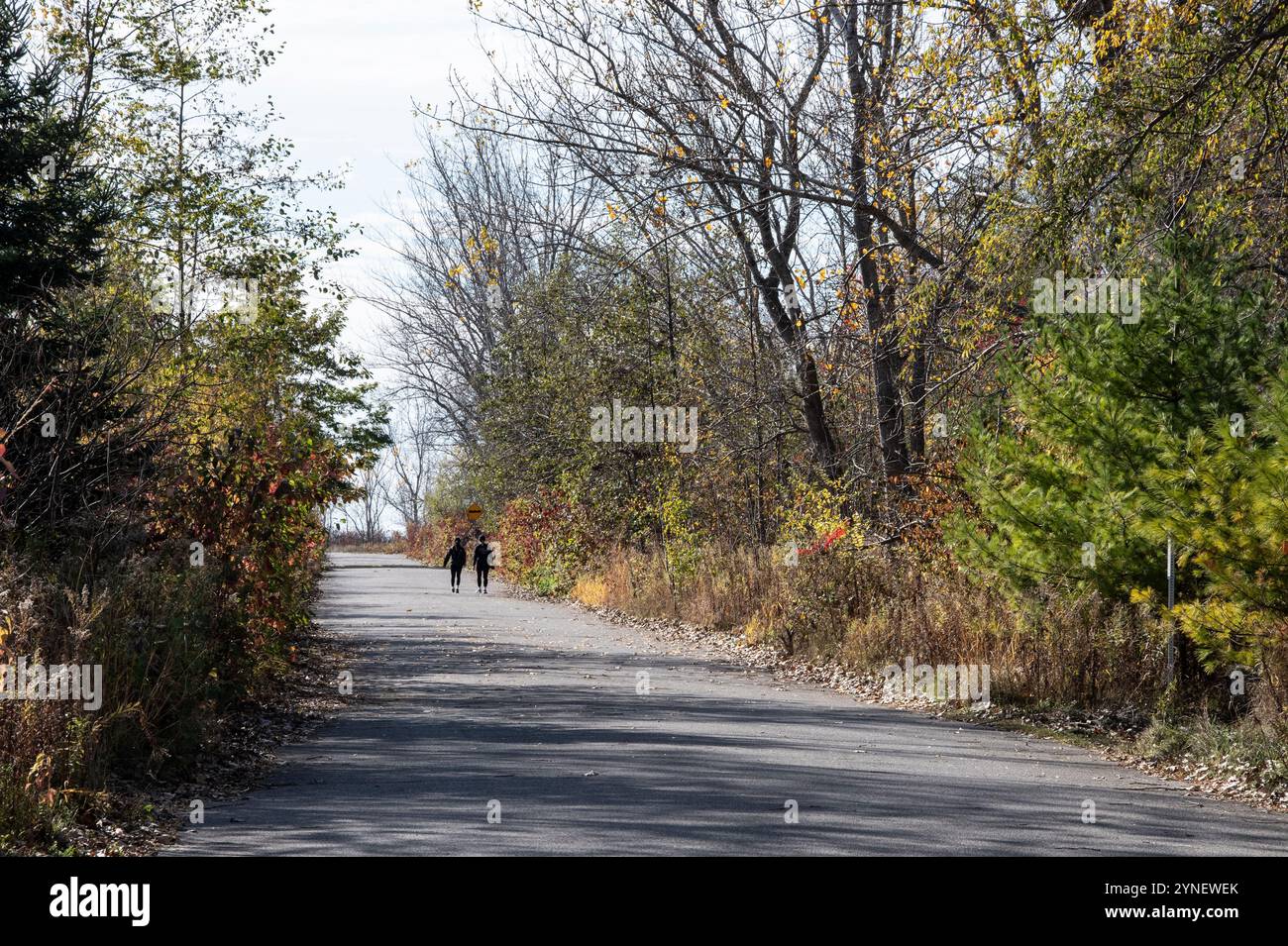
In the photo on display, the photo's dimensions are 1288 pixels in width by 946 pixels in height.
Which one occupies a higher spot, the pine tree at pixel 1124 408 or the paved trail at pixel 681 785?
the pine tree at pixel 1124 408

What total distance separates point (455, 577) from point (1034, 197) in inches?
1249

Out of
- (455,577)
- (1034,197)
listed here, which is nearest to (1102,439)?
(1034,197)

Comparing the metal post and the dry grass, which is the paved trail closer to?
the dry grass

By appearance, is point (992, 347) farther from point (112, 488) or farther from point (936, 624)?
point (112, 488)

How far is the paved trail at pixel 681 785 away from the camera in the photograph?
26.6 feet

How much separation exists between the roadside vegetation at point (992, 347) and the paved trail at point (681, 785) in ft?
5.15

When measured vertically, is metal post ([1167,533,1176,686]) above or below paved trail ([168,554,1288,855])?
above

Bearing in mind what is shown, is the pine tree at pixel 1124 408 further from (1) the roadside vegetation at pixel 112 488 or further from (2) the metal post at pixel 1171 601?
(1) the roadside vegetation at pixel 112 488

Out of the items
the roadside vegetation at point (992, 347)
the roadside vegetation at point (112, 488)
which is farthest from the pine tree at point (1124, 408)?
the roadside vegetation at point (112, 488)

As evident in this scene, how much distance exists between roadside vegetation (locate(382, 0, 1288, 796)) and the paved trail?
1569 mm

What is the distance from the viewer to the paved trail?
809cm

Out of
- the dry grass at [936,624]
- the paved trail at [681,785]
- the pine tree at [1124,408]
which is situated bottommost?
the paved trail at [681,785]

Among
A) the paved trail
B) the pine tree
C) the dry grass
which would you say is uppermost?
the pine tree

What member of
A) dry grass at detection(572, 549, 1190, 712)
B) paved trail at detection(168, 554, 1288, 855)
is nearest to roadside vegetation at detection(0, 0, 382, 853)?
paved trail at detection(168, 554, 1288, 855)
